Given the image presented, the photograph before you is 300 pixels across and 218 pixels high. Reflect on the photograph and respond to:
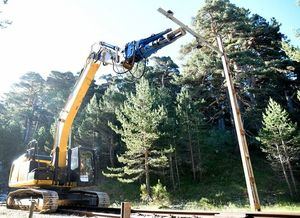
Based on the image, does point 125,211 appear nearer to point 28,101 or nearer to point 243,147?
point 243,147

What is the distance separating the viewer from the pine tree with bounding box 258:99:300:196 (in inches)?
968

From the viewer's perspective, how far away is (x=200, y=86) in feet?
106

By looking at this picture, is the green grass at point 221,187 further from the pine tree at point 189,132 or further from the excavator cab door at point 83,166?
the excavator cab door at point 83,166

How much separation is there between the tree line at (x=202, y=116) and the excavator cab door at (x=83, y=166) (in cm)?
→ 1112

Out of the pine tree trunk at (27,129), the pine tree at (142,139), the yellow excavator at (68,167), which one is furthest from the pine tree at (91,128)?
the yellow excavator at (68,167)

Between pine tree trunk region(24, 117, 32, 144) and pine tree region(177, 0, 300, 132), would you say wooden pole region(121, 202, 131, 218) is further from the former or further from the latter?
pine tree trunk region(24, 117, 32, 144)

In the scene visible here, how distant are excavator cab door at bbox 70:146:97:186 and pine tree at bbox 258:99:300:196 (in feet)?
57.2

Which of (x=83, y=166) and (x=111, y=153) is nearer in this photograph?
(x=83, y=166)

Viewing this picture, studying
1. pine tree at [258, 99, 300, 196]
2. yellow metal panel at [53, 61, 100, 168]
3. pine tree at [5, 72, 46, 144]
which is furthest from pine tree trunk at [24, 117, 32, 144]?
pine tree at [258, 99, 300, 196]

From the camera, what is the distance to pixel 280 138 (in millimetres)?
24906

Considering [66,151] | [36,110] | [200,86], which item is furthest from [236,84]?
[36,110]

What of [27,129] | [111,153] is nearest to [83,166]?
[111,153]

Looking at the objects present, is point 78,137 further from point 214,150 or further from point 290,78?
point 290,78

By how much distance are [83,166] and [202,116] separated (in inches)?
814
